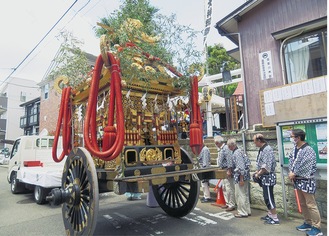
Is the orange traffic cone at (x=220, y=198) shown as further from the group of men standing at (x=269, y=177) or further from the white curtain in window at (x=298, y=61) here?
the white curtain in window at (x=298, y=61)

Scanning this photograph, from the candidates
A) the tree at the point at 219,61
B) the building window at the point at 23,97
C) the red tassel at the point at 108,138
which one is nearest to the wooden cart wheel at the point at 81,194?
the red tassel at the point at 108,138

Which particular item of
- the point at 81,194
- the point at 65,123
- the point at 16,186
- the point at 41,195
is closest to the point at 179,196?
the point at 81,194

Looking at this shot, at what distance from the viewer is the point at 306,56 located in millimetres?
6496

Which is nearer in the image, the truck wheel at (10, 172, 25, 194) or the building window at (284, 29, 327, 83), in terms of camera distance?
the building window at (284, 29, 327, 83)

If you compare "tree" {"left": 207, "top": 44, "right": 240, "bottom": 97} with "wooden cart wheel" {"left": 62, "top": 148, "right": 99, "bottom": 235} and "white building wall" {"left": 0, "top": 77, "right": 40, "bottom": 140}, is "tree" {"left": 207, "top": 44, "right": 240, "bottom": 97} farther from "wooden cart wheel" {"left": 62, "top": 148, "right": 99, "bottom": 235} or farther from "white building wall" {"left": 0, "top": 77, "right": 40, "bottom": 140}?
"white building wall" {"left": 0, "top": 77, "right": 40, "bottom": 140}

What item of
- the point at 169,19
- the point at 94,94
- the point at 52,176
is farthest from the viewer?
the point at 52,176

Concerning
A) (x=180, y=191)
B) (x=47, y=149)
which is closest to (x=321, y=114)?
(x=180, y=191)

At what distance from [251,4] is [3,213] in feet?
30.3

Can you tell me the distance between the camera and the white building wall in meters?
32.3

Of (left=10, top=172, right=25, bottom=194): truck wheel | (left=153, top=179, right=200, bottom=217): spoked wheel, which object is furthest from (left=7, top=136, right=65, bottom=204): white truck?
(left=153, top=179, right=200, bottom=217): spoked wheel

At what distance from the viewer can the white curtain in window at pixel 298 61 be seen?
21.4 feet

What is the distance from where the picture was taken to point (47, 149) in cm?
909

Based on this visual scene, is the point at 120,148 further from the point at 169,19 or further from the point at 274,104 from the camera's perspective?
the point at 274,104

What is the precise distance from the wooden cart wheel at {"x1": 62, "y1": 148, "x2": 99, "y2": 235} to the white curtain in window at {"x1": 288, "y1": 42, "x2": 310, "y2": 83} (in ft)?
19.2
